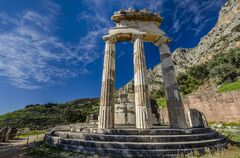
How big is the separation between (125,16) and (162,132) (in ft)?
36.6

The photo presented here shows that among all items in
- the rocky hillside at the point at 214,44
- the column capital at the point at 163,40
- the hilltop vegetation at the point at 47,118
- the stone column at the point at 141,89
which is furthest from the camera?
the rocky hillside at the point at 214,44

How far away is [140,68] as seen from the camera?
13.9 meters

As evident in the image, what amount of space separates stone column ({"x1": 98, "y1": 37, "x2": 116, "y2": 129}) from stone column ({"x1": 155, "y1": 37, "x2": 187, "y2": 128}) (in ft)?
16.6

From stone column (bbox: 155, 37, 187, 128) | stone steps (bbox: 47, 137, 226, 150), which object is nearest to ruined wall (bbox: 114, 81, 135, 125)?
stone column (bbox: 155, 37, 187, 128)

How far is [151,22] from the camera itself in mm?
16703

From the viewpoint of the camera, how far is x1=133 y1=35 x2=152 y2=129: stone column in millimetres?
11930

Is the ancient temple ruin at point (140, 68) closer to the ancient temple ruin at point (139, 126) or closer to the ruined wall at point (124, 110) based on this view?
the ancient temple ruin at point (139, 126)

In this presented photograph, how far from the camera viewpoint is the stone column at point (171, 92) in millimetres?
13677

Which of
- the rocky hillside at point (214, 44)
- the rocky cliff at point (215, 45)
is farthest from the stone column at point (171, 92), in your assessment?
the rocky hillside at point (214, 44)

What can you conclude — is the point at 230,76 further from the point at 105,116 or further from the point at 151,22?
the point at 105,116

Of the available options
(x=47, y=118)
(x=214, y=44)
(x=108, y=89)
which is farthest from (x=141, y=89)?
(x=214, y=44)

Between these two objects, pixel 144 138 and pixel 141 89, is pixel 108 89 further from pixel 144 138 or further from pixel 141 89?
pixel 144 138

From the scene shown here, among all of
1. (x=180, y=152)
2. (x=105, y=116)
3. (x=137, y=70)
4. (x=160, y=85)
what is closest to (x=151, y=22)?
(x=137, y=70)

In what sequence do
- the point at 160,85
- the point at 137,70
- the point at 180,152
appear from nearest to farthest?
the point at 180,152 < the point at 137,70 < the point at 160,85
